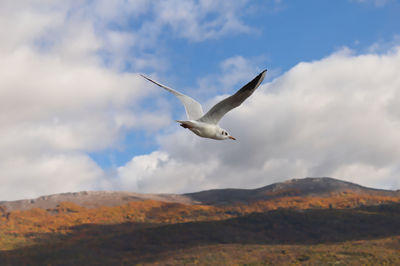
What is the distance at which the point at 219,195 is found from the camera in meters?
146

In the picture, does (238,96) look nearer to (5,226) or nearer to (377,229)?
(377,229)

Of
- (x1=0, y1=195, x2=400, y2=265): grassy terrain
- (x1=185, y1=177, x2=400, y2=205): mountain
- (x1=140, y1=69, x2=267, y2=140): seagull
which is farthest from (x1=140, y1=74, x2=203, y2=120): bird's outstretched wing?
(x1=185, y1=177, x2=400, y2=205): mountain

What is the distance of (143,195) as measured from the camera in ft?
478

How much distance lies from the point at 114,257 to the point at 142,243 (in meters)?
9.44

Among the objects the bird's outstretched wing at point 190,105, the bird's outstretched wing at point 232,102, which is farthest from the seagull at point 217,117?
the bird's outstretched wing at point 190,105

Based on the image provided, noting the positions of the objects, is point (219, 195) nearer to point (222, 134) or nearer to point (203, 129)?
point (222, 134)

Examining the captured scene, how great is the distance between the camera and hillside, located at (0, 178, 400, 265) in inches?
3137

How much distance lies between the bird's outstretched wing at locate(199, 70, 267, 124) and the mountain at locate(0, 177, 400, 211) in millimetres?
122741

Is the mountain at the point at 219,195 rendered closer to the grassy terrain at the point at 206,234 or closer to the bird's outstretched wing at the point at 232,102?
the grassy terrain at the point at 206,234

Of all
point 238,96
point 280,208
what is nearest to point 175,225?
point 280,208

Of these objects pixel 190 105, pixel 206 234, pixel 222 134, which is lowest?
pixel 206 234

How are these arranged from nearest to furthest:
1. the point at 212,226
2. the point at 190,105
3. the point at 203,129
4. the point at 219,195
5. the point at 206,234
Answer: the point at 203,129, the point at 190,105, the point at 206,234, the point at 212,226, the point at 219,195

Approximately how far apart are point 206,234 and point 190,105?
3374 inches

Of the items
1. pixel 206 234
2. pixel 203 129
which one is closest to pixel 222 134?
pixel 203 129
